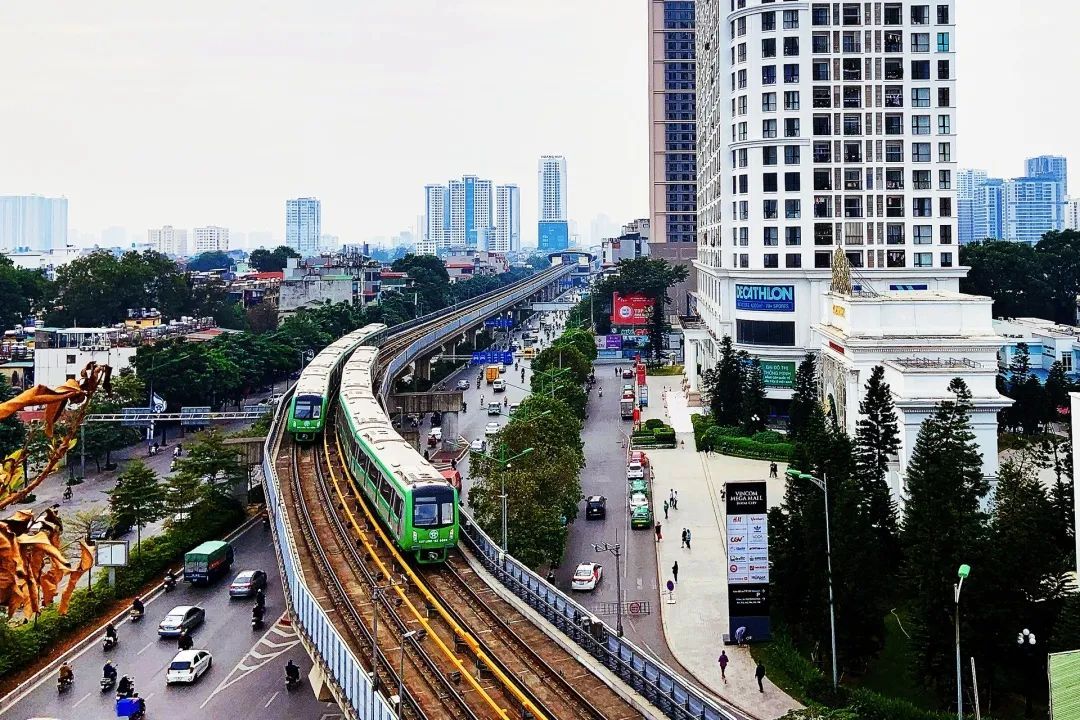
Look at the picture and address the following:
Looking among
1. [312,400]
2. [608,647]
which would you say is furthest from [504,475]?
[312,400]

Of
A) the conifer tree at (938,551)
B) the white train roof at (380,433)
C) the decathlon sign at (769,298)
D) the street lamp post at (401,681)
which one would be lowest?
the street lamp post at (401,681)

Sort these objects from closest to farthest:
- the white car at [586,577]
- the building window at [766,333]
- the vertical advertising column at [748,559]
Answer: the vertical advertising column at [748,559]
the white car at [586,577]
the building window at [766,333]

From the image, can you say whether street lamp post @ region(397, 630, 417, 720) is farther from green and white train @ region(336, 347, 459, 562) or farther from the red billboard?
the red billboard

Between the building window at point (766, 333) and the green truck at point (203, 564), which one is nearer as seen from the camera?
the green truck at point (203, 564)

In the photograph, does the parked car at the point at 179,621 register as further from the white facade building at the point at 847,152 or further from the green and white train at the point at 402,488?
the white facade building at the point at 847,152

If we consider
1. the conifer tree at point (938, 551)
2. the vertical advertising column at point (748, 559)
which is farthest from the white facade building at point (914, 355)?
the conifer tree at point (938, 551)

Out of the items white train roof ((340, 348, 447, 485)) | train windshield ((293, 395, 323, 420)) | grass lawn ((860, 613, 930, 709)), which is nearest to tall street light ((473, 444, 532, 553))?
white train roof ((340, 348, 447, 485))

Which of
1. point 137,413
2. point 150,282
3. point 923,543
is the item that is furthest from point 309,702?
point 150,282
